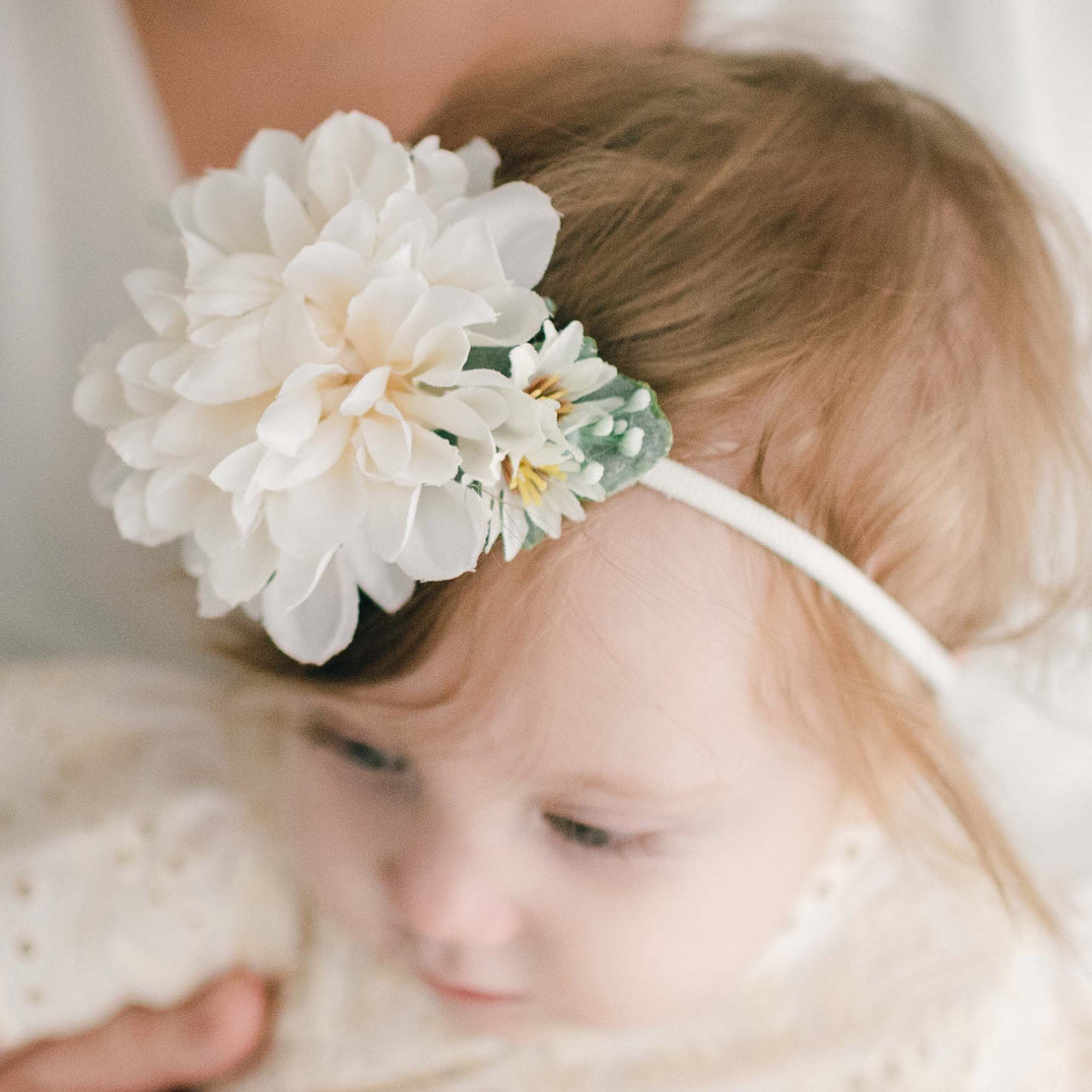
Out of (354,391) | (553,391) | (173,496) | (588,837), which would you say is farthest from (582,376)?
(588,837)

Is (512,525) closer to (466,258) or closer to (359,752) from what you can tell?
(466,258)

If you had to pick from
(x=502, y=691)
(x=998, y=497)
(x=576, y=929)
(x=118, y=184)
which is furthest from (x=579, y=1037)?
(x=118, y=184)

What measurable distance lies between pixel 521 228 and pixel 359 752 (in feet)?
1.35

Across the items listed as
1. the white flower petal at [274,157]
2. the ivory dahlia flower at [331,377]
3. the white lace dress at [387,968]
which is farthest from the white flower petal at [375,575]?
the white lace dress at [387,968]

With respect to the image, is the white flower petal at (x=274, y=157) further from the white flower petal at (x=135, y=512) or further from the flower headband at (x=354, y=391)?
the white flower petal at (x=135, y=512)

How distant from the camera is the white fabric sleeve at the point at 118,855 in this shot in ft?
3.14

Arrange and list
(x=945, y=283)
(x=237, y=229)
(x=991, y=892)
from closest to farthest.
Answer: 1. (x=237, y=229)
2. (x=945, y=283)
3. (x=991, y=892)

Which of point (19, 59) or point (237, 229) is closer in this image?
point (237, 229)

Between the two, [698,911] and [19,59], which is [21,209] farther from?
[698,911]

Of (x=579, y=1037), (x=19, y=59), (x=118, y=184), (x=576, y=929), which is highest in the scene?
(x=19, y=59)

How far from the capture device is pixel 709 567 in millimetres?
635

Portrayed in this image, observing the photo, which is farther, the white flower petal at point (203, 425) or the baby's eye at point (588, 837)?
the baby's eye at point (588, 837)

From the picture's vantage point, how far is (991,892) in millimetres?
979

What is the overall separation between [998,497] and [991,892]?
1.37ft
